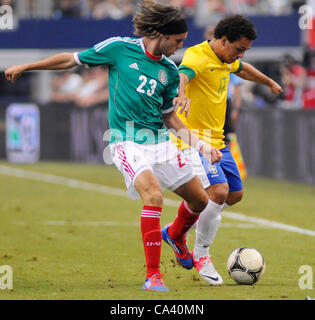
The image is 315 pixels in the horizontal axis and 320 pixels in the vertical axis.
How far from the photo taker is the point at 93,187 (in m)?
17.1

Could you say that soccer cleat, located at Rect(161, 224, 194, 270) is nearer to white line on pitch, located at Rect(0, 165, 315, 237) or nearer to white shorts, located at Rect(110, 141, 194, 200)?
white shorts, located at Rect(110, 141, 194, 200)

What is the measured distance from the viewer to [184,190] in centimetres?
747

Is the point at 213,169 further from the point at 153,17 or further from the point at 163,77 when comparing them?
the point at 153,17

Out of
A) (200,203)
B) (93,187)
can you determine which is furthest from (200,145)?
(93,187)

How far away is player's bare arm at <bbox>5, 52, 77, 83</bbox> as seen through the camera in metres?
7.09

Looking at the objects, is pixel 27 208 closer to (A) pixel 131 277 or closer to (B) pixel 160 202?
(A) pixel 131 277

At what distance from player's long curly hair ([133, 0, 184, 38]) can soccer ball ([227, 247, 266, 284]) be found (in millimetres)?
1949

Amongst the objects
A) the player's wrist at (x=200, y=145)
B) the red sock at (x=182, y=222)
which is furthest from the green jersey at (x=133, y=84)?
the red sock at (x=182, y=222)

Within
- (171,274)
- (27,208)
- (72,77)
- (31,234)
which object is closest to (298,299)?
(171,274)

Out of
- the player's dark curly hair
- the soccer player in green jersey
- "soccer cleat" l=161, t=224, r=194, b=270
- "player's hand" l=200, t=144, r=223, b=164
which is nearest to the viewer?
the soccer player in green jersey

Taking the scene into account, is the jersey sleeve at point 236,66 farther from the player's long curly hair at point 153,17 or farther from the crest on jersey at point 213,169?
the player's long curly hair at point 153,17

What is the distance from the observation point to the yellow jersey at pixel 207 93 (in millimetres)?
8039

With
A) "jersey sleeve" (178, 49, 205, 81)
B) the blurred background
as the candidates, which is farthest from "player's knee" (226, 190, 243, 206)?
the blurred background
